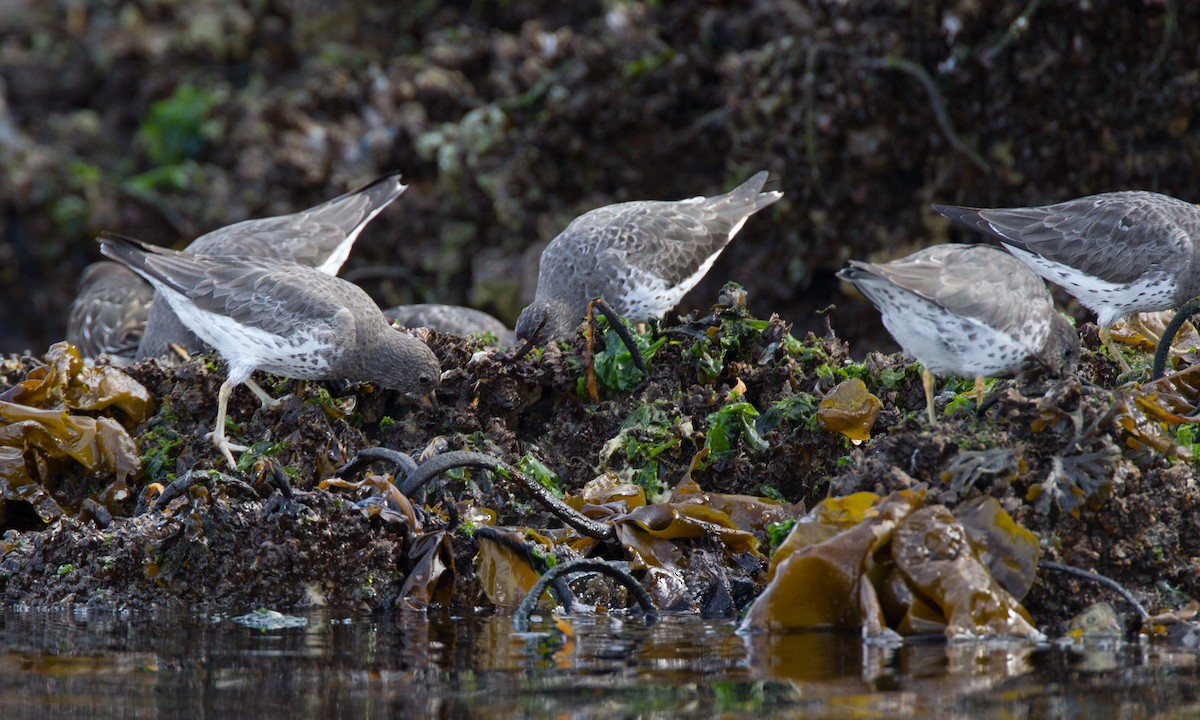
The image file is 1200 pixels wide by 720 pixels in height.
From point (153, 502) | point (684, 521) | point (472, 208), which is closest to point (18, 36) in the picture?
point (472, 208)

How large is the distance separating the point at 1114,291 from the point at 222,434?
4319mm

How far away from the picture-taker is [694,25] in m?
10.2

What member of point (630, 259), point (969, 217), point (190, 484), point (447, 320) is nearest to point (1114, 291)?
point (969, 217)

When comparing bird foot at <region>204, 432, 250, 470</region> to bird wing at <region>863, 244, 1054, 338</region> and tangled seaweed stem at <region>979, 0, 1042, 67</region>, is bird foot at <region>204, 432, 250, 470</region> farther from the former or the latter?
tangled seaweed stem at <region>979, 0, 1042, 67</region>

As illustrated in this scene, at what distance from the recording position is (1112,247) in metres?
6.30

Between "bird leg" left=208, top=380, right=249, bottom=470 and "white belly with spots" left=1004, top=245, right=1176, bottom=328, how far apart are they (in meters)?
3.89

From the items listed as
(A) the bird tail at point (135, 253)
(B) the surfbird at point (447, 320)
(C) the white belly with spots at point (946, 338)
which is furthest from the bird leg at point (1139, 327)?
(A) the bird tail at point (135, 253)

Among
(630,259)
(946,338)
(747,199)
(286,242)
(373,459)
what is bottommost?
(373,459)

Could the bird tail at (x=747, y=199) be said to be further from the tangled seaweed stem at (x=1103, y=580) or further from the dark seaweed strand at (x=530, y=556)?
the tangled seaweed stem at (x=1103, y=580)

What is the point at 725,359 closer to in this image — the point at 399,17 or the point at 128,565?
the point at 128,565

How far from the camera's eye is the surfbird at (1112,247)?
626 centimetres

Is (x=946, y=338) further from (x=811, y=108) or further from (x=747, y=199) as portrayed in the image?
(x=811, y=108)

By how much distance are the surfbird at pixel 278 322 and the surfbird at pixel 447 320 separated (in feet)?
3.76

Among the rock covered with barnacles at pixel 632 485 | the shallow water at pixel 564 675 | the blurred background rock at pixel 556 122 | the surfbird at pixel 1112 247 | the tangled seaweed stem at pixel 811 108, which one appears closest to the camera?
the shallow water at pixel 564 675
